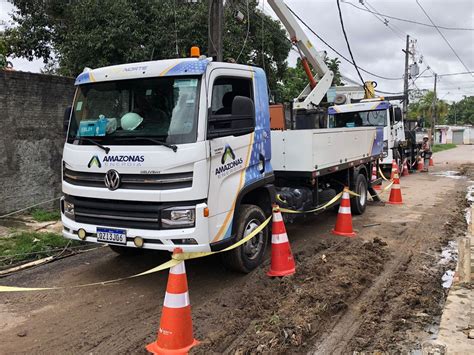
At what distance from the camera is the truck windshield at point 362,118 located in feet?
49.9

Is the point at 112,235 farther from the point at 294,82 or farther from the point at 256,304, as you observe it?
the point at 294,82

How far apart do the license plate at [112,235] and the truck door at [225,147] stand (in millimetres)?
916

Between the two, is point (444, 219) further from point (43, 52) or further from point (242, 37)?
point (43, 52)

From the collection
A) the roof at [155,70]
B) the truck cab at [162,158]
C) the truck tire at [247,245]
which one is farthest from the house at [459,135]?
the roof at [155,70]

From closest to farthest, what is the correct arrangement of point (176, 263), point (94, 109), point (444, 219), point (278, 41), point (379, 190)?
point (176, 263) < point (94, 109) < point (444, 219) < point (379, 190) < point (278, 41)

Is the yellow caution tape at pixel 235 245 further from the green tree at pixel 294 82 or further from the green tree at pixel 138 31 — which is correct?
the green tree at pixel 294 82

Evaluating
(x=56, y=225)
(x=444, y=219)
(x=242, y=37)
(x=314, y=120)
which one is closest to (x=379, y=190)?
(x=314, y=120)

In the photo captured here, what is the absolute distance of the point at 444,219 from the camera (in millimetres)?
8945

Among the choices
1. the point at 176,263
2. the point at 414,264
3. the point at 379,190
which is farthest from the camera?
the point at 379,190


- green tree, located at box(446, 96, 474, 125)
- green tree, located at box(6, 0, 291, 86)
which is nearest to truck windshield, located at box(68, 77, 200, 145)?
green tree, located at box(6, 0, 291, 86)

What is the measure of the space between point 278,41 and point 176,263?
15.2 metres

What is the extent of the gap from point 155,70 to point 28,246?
3634mm

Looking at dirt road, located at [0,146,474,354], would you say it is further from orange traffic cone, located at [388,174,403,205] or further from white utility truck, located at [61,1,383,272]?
orange traffic cone, located at [388,174,403,205]

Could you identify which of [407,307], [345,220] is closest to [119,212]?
[407,307]
